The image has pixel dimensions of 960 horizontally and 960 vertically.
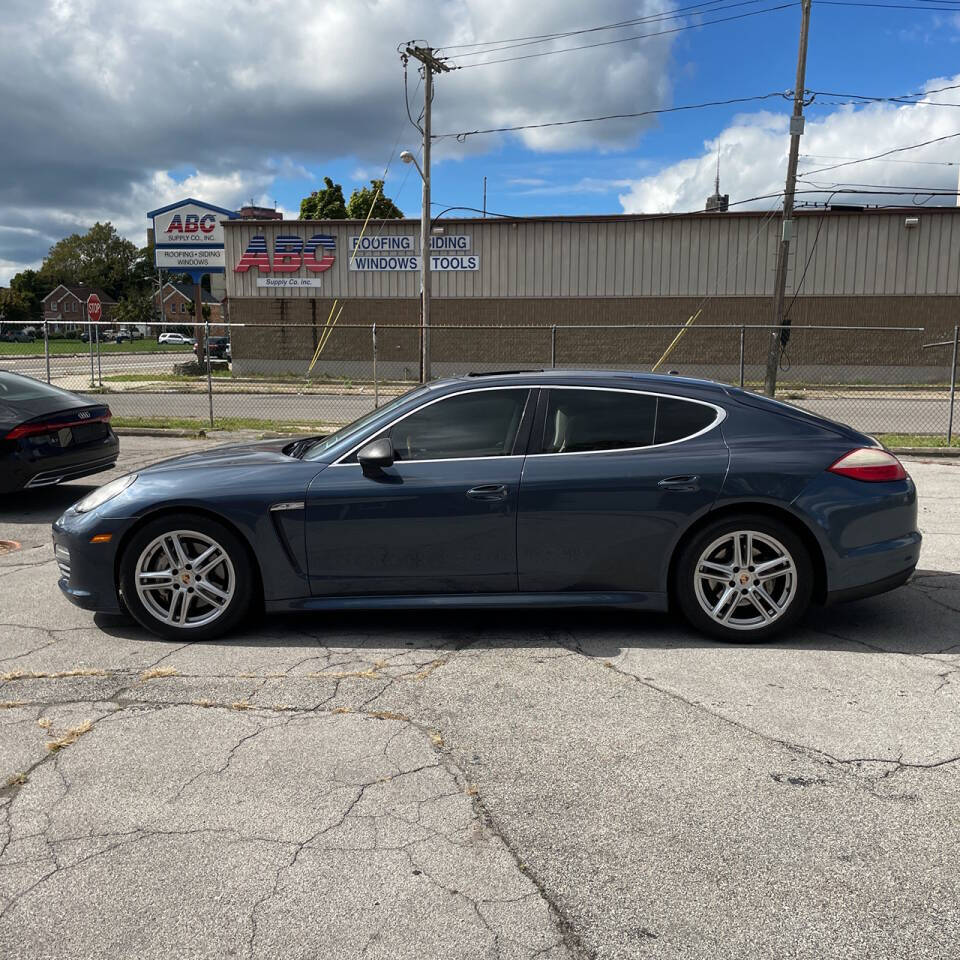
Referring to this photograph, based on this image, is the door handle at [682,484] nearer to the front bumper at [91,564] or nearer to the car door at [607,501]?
the car door at [607,501]

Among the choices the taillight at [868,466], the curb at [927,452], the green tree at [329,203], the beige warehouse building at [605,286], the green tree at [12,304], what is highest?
the green tree at [329,203]

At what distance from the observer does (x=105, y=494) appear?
17.0 ft

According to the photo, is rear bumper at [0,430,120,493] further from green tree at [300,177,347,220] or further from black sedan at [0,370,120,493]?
green tree at [300,177,347,220]

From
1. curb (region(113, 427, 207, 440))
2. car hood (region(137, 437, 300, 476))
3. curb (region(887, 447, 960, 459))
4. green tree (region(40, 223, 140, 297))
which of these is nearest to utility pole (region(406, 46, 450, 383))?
curb (region(113, 427, 207, 440))

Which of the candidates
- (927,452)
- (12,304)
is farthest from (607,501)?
(12,304)

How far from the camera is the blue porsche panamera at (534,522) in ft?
15.7

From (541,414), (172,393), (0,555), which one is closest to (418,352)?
(172,393)

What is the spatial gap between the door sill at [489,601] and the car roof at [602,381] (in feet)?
3.84

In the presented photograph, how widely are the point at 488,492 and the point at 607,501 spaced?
0.63 meters

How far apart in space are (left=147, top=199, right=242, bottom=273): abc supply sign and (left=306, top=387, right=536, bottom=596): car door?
102 feet

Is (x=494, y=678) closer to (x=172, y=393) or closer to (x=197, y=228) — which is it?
(x=172, y=393)

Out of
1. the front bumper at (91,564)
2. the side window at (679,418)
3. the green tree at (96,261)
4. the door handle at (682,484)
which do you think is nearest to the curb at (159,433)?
the front bumper at (91,564)

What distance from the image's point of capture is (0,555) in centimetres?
Answer: 707

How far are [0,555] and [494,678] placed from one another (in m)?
4.69
